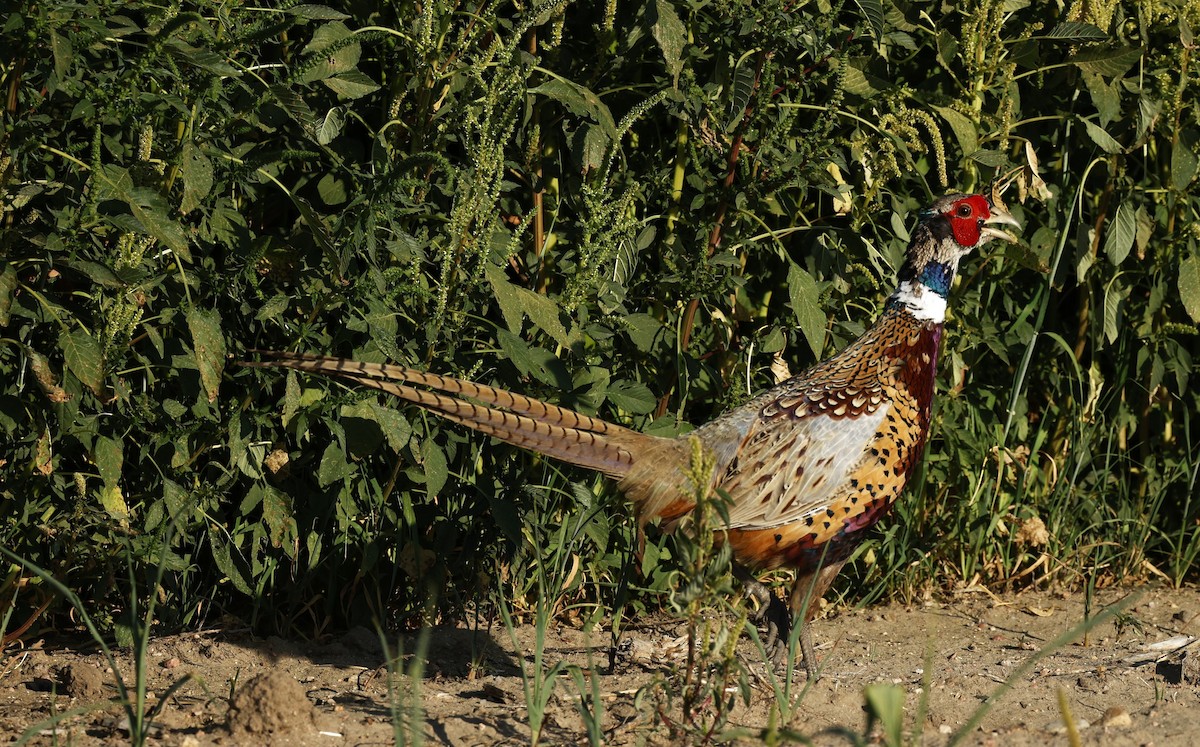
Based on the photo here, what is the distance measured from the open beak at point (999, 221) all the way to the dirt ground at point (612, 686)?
1293 mm

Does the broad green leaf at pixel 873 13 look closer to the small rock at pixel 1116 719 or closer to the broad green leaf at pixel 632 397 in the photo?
the broad green leaf at pixel 632 397

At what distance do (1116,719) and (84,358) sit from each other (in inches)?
106

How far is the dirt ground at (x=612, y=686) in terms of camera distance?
3057 millimetres

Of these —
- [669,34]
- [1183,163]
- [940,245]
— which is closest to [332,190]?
→ [669,34]

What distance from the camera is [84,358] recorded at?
300cm

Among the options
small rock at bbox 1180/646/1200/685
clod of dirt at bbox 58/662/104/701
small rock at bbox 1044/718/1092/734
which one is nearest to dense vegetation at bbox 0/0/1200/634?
clod of dirt at bbox 58/662/104/701

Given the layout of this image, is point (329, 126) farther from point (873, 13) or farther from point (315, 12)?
point (873, 13)

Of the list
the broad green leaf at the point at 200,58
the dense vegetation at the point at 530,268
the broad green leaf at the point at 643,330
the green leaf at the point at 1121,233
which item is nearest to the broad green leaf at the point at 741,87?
the dense vegetation at the point at 530,268

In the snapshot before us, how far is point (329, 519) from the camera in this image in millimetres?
3822

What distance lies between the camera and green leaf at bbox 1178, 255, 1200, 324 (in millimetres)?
4242

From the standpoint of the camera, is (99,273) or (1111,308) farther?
(1111,308)

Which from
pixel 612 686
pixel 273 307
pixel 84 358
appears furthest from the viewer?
pixel 612 686

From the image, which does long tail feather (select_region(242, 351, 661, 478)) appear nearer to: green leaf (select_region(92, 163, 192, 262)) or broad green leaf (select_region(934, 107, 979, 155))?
green leaf (select_region(92, 163, 192, 262))

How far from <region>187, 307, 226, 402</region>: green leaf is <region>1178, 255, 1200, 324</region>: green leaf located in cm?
308
